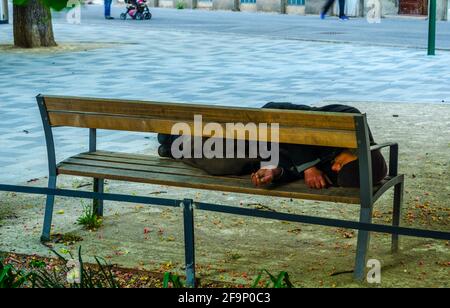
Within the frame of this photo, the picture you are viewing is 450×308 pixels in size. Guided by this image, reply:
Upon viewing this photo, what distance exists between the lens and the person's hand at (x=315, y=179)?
5348 mm

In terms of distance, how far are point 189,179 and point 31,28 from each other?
14.5 m

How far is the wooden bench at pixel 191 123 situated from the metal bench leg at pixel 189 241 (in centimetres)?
60

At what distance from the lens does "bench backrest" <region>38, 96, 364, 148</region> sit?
200 inches

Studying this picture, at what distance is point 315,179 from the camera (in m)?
5.36

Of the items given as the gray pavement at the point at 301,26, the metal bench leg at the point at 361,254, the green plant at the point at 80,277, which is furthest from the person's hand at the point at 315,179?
the gray pavement at the point at 301,26

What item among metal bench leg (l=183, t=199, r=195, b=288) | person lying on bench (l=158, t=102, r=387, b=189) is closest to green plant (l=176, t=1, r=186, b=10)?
person lying on bench (l=158, t=102, r=387, b=189)

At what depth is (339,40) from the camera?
71.7ft

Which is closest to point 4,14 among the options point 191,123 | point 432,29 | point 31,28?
point 31,28

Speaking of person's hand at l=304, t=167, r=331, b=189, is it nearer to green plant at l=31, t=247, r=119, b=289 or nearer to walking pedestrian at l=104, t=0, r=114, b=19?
green plant at l=31, t=247, r=119, b=289

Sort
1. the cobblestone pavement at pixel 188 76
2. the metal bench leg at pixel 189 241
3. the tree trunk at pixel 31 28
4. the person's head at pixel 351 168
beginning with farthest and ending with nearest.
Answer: the tree trunk at pixel 31 28, the cobblestone pavement at pixel 188 76, the person's head at pixel 351 168, the metal bench leg at pixel 189 241

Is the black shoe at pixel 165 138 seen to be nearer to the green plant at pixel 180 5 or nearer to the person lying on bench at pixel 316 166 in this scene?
the person lying on bench at pixel 316 166

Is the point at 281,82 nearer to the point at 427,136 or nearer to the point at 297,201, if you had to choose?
the point at 427,136

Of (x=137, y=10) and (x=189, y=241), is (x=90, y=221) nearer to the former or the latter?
(x=189, y=241)

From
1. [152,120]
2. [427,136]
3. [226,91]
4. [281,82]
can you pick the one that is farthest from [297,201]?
[281,82]
